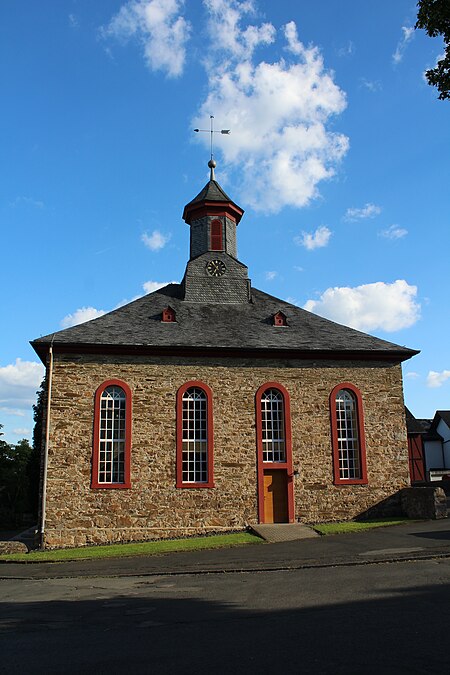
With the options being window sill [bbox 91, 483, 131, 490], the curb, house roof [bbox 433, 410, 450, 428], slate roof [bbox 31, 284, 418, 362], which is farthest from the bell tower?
house roof [bbox 433, 410, 450, 428]

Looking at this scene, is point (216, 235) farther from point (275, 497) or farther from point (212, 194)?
point (275, 497)

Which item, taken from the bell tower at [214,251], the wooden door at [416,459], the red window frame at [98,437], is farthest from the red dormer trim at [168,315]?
the wooden door at [416,459]

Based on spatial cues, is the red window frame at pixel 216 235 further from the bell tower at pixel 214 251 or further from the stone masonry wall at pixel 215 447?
the stone masonry wall at pixel 215 447

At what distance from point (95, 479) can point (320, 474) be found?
804 centimetres

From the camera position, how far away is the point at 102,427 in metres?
19.8

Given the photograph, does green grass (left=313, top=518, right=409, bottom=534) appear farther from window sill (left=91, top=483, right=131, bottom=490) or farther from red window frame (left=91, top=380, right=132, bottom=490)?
red window frame (left=91, top=380, right=132, bottom=490)

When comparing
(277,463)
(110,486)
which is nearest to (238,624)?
(110,486)

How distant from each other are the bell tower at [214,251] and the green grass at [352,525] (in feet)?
32.3

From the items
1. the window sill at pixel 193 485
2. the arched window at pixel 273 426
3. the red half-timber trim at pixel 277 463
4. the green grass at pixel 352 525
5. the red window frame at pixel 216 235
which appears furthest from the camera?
the red window frame at pixel 216 235

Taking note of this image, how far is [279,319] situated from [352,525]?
8.33 m

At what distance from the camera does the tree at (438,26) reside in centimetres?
888

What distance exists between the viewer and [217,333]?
21609 millimetres

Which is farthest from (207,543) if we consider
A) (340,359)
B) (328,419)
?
(340,359)

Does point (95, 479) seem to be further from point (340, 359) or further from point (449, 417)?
point (449, 417)
